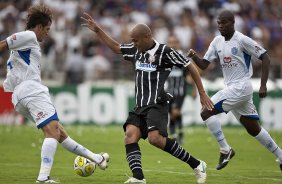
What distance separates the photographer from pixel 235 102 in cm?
1525

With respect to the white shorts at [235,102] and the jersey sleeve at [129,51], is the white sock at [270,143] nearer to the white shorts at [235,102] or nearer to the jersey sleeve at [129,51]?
the white shorts at [235,102]

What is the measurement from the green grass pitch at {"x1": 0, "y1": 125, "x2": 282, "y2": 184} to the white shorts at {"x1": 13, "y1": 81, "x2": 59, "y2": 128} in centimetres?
118

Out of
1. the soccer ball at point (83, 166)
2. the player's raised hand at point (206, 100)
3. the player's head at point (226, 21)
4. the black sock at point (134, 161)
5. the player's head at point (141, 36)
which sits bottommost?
the soccer ball at point (83, 166)

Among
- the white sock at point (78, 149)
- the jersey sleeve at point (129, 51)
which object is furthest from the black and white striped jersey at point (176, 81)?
the white sock at point (78, 149)

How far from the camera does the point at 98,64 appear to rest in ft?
96.6

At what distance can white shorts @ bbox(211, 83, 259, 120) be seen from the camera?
599 inches

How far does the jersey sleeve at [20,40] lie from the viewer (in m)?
12.3

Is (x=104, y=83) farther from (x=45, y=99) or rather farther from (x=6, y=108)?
(x=45, y=99)

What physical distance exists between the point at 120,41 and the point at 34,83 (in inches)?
664

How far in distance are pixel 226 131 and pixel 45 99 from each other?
15.4m

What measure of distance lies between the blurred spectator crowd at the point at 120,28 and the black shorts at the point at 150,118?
16126 mm

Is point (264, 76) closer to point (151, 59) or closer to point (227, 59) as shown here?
point (227, 59)

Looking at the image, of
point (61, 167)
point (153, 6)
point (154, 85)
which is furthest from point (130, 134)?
point (153, 6)

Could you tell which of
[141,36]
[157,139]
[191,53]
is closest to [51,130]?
[157,139]
